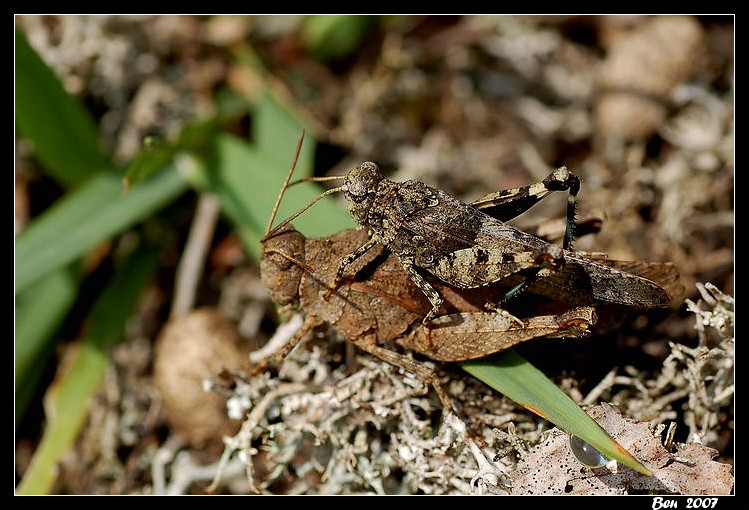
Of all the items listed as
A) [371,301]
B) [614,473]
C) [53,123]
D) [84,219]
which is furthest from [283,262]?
[53,123]

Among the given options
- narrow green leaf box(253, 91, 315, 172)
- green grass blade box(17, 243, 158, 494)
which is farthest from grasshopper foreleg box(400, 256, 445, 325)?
green grass blade box(17, 243, 158, 494)

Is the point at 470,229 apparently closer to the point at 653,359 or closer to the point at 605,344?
the point at 605,344

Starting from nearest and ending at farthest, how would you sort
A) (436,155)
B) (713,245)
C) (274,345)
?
(274,345), (713,245), (436,155)

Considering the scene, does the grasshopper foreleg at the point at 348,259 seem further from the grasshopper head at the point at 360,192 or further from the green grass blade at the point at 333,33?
the green grass blade at the point at 333,33

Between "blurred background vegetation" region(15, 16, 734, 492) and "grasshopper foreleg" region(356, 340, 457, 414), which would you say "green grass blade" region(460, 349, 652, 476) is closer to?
"grasshopper foreleg" region(356, 340, 457, 414)

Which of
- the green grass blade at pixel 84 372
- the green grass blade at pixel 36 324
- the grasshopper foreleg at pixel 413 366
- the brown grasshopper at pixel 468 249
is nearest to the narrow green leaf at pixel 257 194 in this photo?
the brown grasshopper at pixel 468 249
